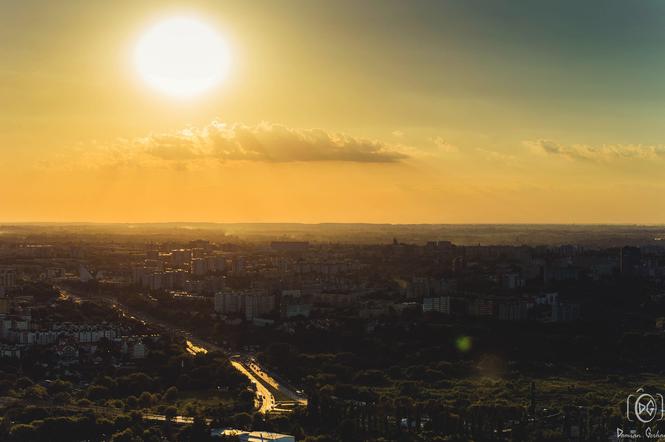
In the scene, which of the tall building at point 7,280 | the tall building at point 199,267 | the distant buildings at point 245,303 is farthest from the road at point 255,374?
the tall building at point 199,267

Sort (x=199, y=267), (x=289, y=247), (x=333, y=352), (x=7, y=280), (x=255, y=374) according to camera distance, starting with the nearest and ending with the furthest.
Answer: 1. (x=255, y=374)
2. (x=333, y=352)
3. (x=7, y=280)
4. (x=199, y=267)
5. (x=289, y=247)

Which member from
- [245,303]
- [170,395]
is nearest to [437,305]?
[245,303]

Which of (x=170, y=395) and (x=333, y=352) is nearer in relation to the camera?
(x=170, y=395)

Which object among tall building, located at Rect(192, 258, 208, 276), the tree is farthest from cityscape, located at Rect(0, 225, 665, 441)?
tall building, located at Rect(192, 258, 208, 276)

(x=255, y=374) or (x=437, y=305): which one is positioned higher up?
(x=437, y=305)

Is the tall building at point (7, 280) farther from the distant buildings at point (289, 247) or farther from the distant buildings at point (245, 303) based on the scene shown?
the distant buildings at point (289, 247)

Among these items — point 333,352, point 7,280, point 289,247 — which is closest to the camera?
point 333,352

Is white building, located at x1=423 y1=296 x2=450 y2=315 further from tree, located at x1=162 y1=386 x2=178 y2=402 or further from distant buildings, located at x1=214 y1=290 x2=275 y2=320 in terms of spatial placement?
tree, located at x1=162 y1=386 x2=178 y2=402

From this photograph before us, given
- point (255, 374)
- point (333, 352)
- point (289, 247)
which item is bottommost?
point (255, 374)

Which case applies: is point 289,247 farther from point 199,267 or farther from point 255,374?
point 255,374
